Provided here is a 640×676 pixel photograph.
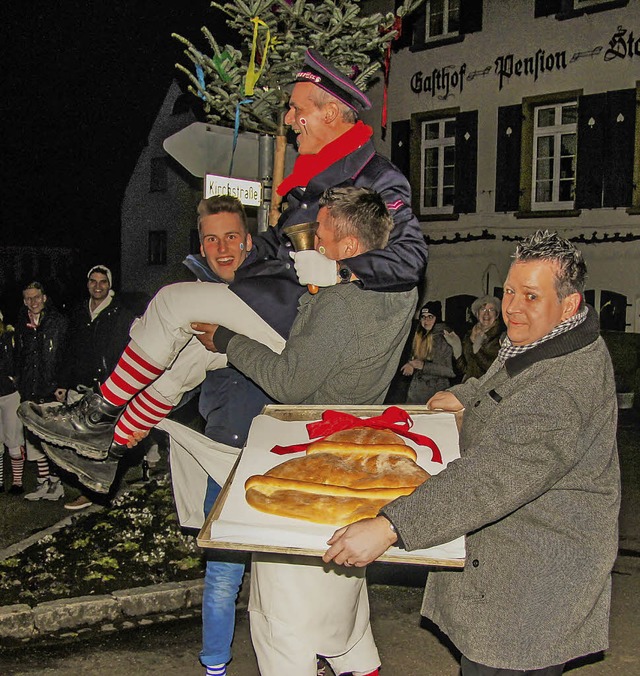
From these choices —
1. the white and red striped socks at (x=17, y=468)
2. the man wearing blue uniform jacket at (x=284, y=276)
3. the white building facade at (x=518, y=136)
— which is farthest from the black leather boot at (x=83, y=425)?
the white building facade at (x=518, y=136)

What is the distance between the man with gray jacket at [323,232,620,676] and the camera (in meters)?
2.40

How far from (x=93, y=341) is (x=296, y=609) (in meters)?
5.44

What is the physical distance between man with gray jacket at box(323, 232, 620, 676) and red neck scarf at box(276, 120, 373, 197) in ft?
3.70

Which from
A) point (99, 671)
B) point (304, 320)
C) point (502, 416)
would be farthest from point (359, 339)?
point (99, 671)

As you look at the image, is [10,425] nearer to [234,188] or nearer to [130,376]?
[234,188]

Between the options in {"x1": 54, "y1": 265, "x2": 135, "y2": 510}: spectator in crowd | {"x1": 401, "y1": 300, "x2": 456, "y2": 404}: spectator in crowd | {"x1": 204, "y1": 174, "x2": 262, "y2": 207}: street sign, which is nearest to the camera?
{"x1": 204, "y1": 174, "x2": 262, "y2": 207}: street sign

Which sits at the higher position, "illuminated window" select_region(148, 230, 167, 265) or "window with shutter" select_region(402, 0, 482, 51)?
"window with shutter" select_region(402, 0, 482, 51)

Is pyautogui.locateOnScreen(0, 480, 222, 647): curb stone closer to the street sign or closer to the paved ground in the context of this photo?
the paved ground

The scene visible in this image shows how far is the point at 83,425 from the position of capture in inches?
150

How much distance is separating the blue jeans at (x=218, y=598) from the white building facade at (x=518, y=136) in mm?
13551

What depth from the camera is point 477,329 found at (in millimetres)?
9898

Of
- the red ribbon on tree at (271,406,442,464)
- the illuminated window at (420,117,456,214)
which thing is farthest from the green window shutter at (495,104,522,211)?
the red ribbon on tree at (271,406,442,464)

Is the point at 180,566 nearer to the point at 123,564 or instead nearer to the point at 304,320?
the point at 123,564

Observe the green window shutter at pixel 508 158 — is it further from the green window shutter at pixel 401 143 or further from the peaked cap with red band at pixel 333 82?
the peaked cap with red band at pixel 333 82
